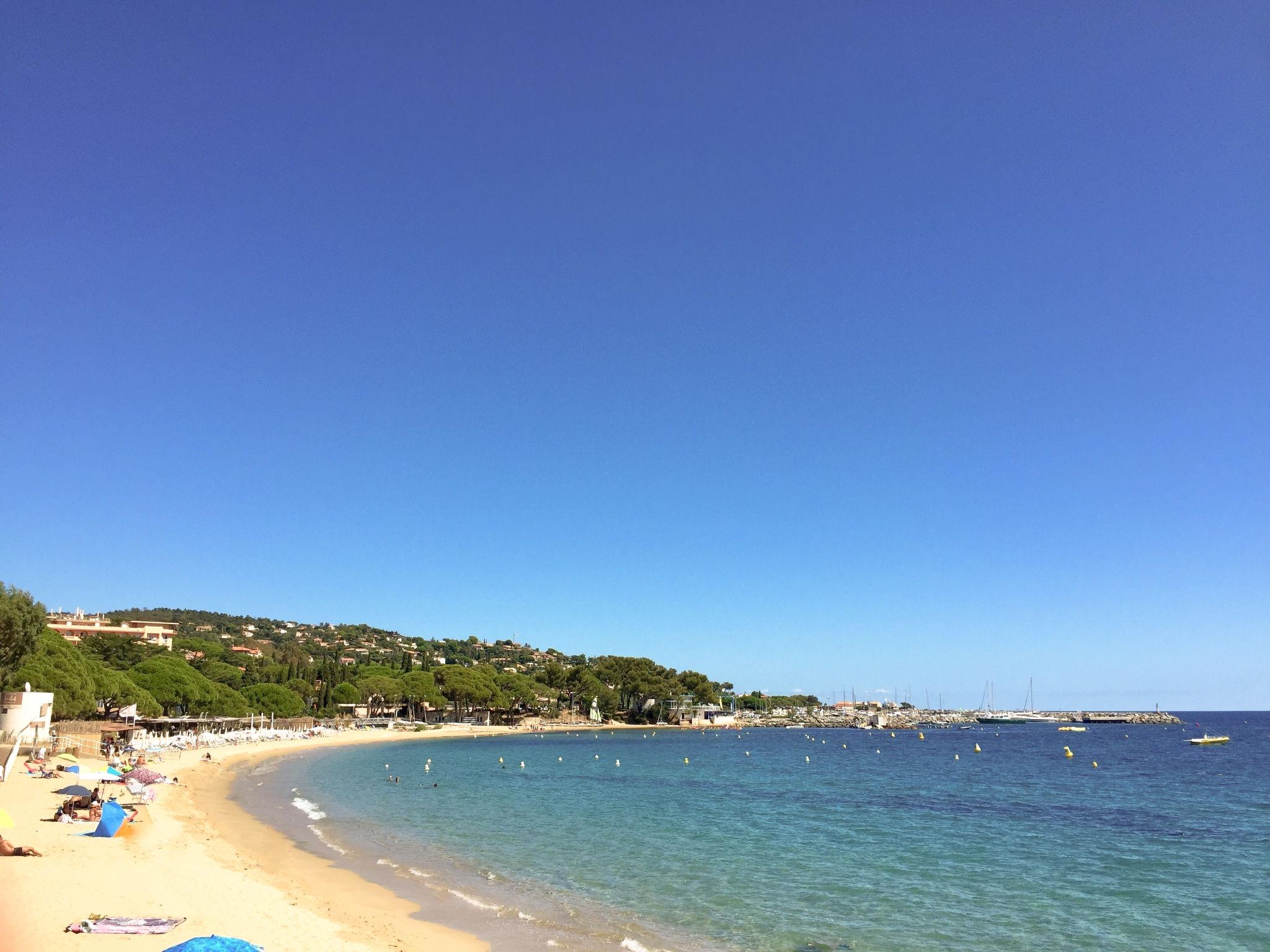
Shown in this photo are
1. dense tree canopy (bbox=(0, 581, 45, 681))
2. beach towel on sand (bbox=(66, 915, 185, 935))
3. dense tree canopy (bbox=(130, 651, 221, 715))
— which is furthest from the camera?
dense tree canopy (bbox=(130, 651, 221, 715))

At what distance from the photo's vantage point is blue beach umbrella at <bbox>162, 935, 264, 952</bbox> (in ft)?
32.3

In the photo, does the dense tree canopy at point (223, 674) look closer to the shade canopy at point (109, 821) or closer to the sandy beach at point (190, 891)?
the sandy beach at point (190, 891)

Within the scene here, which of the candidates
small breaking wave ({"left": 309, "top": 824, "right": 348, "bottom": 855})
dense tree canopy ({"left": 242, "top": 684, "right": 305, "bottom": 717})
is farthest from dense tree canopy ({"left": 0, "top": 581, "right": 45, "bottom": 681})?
dense tree canopy ({"left": 242, "top": 684, "right": 305, "bottom": 717})

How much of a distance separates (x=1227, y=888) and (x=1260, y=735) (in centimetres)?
15728

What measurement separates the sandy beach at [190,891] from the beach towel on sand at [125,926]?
0.14 meters

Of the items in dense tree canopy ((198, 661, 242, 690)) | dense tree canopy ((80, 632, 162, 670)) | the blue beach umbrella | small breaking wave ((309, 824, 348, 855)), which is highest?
dense tree canopy ((80, 632, 162, 670))

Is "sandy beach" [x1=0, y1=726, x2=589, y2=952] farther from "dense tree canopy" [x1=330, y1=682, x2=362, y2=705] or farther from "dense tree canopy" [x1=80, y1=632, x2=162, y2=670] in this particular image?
"dense tree canopy" [x1=330, y1=682, x2=362, y2=705]

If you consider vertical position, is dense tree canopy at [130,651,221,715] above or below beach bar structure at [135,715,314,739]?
above

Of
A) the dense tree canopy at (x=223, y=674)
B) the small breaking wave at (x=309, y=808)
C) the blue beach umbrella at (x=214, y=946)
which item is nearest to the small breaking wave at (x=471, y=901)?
the blue beach umbrella at (x=214, y=946)

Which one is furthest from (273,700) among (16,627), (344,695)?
(16,627)

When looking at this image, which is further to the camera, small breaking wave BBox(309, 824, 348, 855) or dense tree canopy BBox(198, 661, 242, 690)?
dense tree canopy BBox(198, 661, 242, 690)

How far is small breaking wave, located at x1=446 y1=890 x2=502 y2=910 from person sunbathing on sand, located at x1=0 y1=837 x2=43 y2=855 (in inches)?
383

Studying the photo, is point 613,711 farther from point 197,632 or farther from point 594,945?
point 594,945

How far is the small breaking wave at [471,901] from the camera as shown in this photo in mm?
19156
